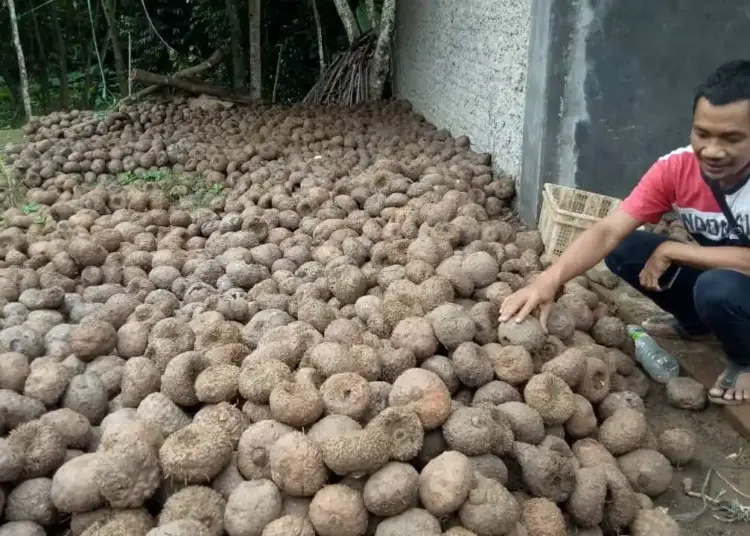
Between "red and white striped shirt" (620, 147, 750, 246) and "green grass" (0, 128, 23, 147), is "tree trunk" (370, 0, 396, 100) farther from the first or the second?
"red and white striped shirt" (620, 147, 750, 246)

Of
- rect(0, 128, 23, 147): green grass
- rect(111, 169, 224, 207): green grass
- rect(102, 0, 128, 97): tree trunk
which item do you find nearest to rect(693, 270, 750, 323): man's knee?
rect(111, 169, 224, 207): green grass

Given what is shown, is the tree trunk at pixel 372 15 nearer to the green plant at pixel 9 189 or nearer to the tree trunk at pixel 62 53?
the tree trunk at pixel 62 53

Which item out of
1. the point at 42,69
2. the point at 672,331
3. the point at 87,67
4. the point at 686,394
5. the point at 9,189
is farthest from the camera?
the point at 42,69

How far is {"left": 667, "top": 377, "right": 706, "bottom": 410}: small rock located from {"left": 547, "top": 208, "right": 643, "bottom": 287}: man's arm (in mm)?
824

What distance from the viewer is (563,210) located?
14.3 ft

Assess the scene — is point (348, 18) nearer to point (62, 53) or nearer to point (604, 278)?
point (62, 53)

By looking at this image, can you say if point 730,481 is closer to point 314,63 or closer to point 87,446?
point 87,446

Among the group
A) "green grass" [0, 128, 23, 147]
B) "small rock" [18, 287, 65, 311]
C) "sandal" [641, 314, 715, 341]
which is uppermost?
"small rock" [18, 287, 65, 311]

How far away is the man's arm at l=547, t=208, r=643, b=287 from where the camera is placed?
127 inches

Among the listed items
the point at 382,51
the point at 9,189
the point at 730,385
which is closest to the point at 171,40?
the point at 382,51

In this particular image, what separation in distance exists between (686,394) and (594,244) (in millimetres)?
942

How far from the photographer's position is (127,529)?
2.17 metres

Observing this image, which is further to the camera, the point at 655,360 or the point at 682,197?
the point at 655,360

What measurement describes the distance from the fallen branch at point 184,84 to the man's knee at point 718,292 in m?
8.68
